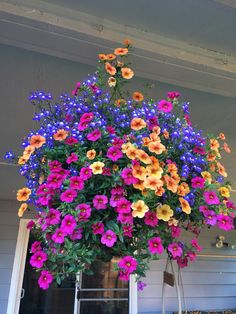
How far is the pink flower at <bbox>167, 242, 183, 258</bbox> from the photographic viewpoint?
3.11 ft

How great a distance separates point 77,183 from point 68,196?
0.05m

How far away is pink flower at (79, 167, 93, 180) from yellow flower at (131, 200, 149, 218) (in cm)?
17

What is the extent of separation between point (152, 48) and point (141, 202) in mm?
904

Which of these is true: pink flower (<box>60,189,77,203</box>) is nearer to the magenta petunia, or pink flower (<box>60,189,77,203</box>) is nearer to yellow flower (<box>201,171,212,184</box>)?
the magenta petunia

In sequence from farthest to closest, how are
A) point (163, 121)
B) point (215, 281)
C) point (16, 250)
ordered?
point (215, 281), point (16, 250), point (163, 121)

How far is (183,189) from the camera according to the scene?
0.97 m

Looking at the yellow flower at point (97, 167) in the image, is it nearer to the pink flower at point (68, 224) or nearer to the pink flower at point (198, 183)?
the pink flower at point (68, 224)

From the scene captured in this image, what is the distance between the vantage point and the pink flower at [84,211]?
33.7 inches

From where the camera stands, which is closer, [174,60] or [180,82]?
[174,60]

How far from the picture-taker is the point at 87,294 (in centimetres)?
425

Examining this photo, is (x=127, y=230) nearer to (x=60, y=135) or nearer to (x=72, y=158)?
(x=72, y=158)

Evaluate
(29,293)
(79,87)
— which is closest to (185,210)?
(79,87)

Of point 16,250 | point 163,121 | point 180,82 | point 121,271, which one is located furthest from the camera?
point 16,250

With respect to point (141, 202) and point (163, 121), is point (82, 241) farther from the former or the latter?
point (163, 121)
